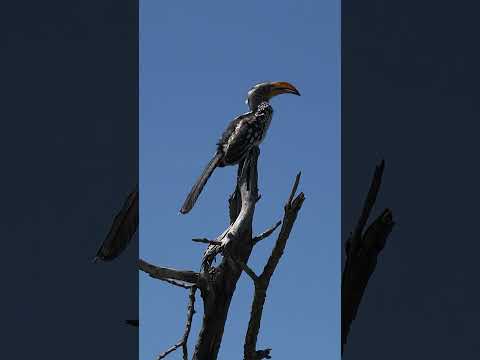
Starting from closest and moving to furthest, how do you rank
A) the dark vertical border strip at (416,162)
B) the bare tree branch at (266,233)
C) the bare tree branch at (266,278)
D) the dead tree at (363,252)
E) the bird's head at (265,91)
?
1. the dark vertical border strip at (416,162)
2. the dead tree at (363,252)
3. the bare tree branch at (266,278)
4. the bare tree branch at (266,233)
5. the bird's head at (265,91)

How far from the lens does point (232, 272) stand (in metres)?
2.39

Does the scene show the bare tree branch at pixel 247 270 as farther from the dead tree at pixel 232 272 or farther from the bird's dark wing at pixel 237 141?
the bird's dark wing at pixel 237 141

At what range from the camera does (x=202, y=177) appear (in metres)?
2.46

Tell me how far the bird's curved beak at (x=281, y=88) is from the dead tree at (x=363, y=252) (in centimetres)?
70

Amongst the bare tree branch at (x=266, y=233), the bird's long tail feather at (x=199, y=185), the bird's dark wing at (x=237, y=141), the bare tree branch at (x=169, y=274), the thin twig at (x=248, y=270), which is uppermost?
the bird's dark wing at (x=237, y=141)

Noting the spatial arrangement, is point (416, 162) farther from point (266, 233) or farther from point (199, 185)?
point (199, 185)

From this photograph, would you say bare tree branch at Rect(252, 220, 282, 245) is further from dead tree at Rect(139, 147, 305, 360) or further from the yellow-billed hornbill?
the yellow-billed hornbill

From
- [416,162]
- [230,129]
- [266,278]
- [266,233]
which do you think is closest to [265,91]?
[230,129]

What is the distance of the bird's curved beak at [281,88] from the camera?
262cm
